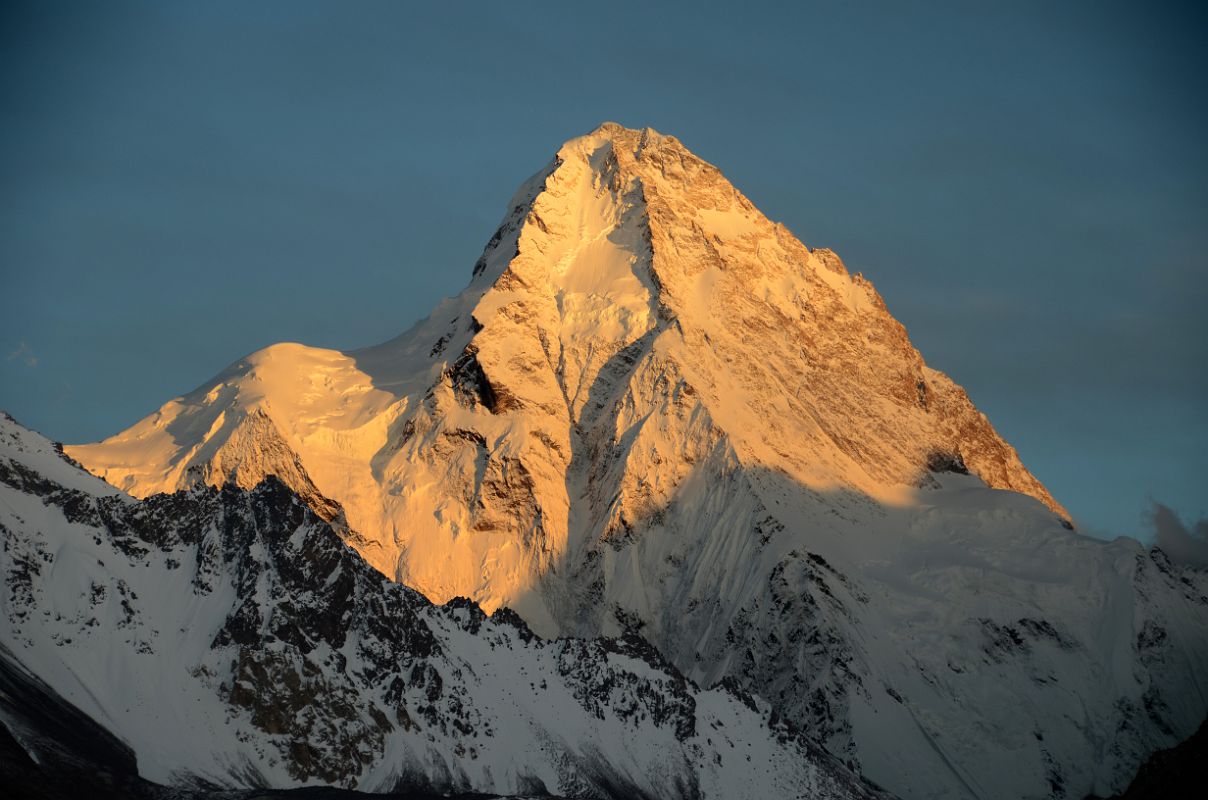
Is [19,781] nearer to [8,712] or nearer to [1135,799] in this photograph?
[8,712]

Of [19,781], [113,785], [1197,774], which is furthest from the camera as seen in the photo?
[113,785]

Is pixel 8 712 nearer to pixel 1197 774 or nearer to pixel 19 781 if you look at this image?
pixel 19 781

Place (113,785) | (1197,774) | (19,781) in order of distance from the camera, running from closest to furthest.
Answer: (1197,774) < (19,781) < (113,785)

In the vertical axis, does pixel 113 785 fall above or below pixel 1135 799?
below

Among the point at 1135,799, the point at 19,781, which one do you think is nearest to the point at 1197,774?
the point at 1135,799

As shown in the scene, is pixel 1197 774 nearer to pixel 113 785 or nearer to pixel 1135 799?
pixel 1135 799

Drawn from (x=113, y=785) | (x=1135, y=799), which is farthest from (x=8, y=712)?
(x=1135, y=799)

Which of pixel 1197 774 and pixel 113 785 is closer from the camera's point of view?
pixel 1197 774

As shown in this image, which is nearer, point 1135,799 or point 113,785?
point 1135,799

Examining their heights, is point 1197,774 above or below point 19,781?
above
